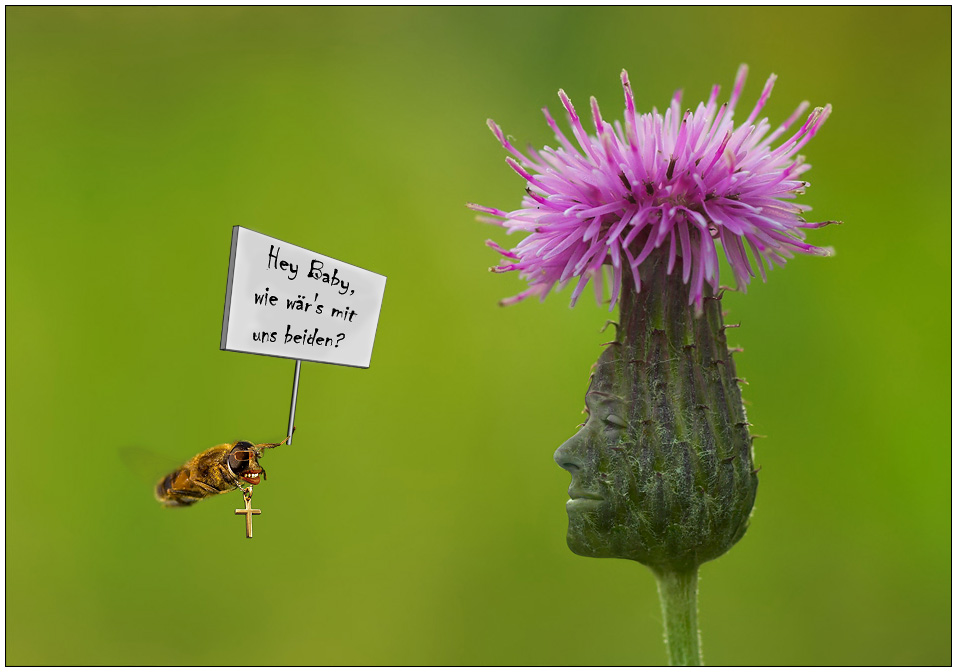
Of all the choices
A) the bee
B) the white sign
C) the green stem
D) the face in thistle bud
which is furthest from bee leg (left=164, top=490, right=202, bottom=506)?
the green stem

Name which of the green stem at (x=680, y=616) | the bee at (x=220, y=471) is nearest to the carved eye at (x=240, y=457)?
the bee at (x=220, y=471)

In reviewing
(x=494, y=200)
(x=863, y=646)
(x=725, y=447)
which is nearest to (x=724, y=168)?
(x=725, y=447)

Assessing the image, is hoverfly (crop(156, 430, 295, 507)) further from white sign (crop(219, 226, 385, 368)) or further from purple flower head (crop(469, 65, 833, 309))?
purple flower head (crop(469, 65, 833, 309))

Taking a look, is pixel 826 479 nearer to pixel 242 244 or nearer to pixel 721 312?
pixel 721 312

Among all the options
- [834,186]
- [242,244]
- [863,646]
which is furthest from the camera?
[834,186]

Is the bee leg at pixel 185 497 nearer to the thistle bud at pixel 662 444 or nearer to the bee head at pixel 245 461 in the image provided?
the bee head at pixel 245 461

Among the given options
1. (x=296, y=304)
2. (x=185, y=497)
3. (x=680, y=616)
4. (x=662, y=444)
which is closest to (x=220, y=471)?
(x=185, y=497)

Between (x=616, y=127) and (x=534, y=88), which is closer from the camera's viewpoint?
(x=616, y=127)
